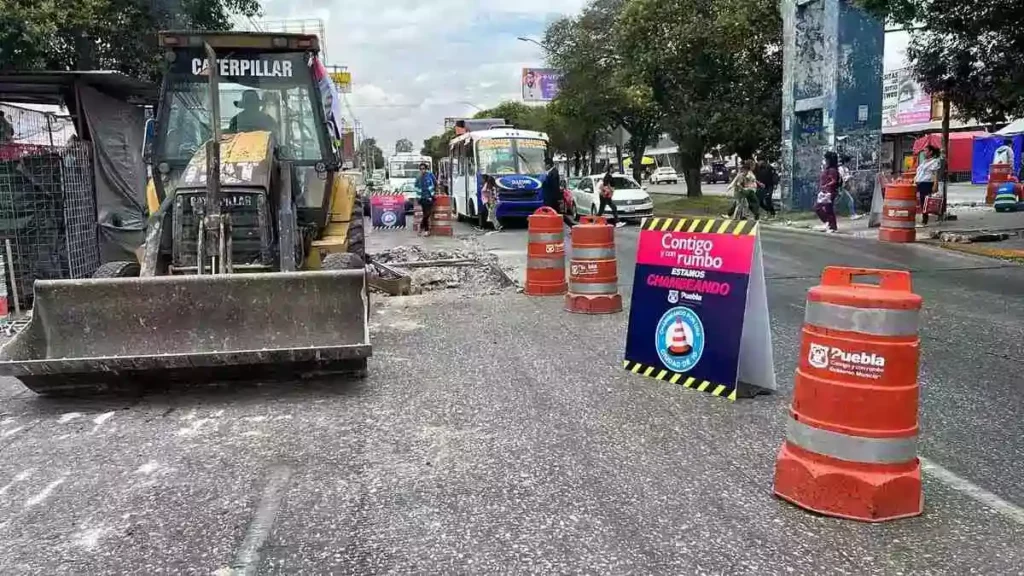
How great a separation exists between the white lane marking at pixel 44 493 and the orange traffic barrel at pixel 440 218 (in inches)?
691

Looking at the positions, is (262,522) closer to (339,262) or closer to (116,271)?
(339,262)

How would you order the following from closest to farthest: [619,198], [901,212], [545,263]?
[545,263], [901,212], [619,198]

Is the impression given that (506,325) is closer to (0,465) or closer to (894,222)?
(0,465)

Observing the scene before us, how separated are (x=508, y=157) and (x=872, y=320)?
20.6m

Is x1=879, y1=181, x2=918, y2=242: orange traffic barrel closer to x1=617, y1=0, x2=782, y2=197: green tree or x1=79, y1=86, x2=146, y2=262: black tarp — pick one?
x1=617, y1=0, x2=782, y2=197: green tree

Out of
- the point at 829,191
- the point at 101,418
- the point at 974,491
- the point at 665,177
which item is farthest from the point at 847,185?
the point at 665,177

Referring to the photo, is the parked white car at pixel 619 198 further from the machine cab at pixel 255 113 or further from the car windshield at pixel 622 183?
the machine cab at pixel 255 113

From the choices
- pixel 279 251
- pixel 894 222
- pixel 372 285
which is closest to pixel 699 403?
pixel 279 251

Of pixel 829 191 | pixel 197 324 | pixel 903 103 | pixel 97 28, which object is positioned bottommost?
pixel 197 324

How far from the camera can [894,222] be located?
50.9 ft

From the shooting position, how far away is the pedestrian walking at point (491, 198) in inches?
914

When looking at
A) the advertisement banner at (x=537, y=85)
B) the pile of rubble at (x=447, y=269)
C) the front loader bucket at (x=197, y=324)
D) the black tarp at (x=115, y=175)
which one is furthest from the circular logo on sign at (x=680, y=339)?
the advertisement banner at (x=537, y=85)

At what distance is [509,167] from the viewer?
23891mm

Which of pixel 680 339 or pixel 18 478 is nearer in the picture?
pixel 18 478
